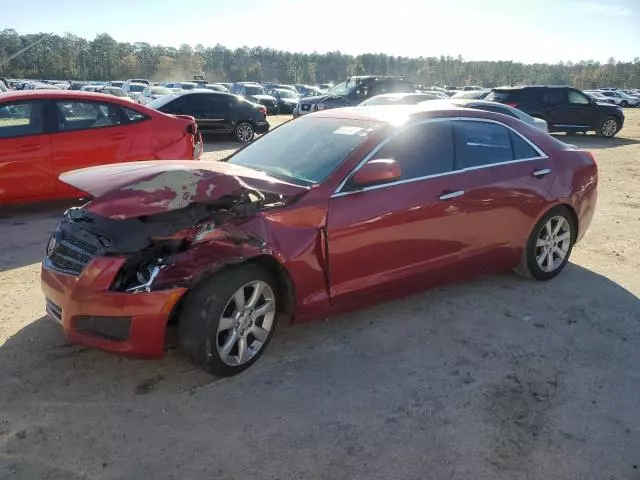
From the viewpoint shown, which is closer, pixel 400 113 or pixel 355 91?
pixel 400 113

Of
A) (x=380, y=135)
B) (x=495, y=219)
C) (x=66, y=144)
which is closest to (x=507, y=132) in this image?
(x=495, y=219)

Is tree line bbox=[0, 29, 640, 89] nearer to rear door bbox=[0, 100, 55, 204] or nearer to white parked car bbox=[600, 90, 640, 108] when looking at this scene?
white parked car bbox=[600, 90, 640, 108]

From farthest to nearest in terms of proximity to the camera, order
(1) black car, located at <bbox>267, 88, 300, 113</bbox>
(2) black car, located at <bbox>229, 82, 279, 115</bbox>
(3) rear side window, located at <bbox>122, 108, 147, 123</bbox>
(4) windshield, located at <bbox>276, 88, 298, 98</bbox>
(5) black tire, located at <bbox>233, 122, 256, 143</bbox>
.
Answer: (4) windshield, located at <bbox>276, 88, 298, 98</bbox>
(1) black car, located at <bbox>267, 88, 300, 113</bbox>
(2) black car, located at <bbox>229, 82, 279, 115</bbox>
(5) black tire, located at <bbox>233, 122, 256, 143</bbox>
(3) rear side window, located at <bbox>122, 108, 147, 123</bbox>

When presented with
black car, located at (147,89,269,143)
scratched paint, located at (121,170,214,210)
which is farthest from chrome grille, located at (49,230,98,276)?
black car, located at (147,89,269,143)

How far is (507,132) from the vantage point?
4.84 m

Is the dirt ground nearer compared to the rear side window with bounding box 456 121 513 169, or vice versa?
the dirt ground

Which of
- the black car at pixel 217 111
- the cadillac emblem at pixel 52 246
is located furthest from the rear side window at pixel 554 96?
the cadillac emblem at pixel 52 246

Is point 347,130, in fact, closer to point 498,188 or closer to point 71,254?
point 498,188

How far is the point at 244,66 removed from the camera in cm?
11094

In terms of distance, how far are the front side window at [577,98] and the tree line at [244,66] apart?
63954 millimetres

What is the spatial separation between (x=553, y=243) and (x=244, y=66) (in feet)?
370

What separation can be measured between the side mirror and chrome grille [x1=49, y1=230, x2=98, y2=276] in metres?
1.74

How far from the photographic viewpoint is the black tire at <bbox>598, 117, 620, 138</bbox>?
62.5 ft

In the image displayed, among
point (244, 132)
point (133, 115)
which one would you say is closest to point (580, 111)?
point (244, 132)
